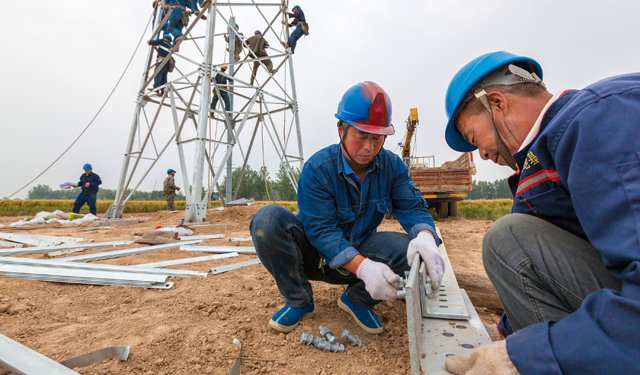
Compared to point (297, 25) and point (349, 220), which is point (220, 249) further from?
point (297, 25)

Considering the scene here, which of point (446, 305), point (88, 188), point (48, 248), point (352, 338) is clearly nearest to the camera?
point (352, 338)

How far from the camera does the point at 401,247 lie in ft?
5.73

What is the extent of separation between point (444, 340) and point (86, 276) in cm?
277

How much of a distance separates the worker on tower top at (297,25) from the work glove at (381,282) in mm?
8215

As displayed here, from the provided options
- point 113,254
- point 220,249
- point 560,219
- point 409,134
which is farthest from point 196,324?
point 409,134

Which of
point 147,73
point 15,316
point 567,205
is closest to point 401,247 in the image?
point 567,205

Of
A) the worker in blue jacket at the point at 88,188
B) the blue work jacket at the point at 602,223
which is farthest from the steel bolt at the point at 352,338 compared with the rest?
the worker in blue jacket at the point at 88,188

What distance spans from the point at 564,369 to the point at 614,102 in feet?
2.01

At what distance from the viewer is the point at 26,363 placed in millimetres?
1088

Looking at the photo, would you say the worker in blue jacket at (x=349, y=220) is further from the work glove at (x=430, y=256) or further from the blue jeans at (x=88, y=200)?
the blue jeans at (x=88, y=200)

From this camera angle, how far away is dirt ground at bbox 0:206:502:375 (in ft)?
4.52

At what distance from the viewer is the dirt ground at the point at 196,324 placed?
138 centimetres

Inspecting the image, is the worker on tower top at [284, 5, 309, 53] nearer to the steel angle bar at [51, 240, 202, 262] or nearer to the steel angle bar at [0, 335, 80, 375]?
the steel angle bar at [51, 240, 202, 262]

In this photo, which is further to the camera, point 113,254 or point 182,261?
point 113,254
